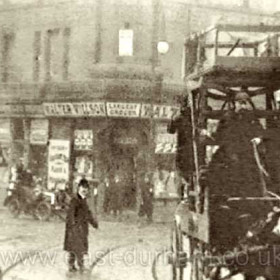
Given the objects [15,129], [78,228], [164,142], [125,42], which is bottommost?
[78,228]

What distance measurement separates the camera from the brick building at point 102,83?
68.6 feet

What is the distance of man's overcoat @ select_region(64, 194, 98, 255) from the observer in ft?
34.5

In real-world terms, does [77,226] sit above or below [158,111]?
below

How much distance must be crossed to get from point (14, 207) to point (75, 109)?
162 inches

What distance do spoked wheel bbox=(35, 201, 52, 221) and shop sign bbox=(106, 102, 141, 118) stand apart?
4.08 m

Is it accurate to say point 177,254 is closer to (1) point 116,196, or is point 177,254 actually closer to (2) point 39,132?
(1) point 116,196

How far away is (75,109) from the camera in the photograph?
2164 centimetres

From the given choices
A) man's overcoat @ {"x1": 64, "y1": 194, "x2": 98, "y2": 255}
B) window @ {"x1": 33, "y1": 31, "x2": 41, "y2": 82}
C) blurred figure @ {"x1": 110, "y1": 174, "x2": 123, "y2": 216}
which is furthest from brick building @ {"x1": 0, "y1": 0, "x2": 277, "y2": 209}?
man's overcoat @ {"x1": 64, "y1": 194, "x2": 98, "y2": 255}

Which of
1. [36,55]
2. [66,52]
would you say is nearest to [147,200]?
[66,52]

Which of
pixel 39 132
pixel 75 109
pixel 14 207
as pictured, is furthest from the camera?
pixel 39 132

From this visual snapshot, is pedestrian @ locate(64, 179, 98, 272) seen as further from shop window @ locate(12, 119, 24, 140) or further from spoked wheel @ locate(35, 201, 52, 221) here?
shop window @ locate(12, 119, 24, 140)

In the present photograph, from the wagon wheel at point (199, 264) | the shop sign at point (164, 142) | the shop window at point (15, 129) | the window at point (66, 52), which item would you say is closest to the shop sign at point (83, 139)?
the window at point (66, 52)

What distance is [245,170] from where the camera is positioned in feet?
25.0

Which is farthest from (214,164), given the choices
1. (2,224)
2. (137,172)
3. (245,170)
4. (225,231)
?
(137,172)
